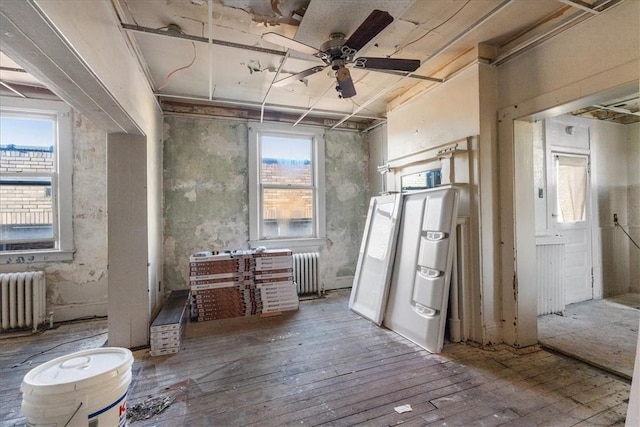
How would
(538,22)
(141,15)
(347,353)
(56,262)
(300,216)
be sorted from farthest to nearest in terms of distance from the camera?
(300,216) → (56,262) → (347,353) → (538,22) → (141,15)

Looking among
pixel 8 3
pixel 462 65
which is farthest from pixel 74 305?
pixel 462 65

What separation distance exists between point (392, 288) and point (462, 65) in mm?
2546

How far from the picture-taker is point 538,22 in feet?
8.09

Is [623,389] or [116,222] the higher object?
[116,222]

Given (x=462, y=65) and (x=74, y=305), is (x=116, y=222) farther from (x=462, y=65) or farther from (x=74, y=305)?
(x=462, y=65)

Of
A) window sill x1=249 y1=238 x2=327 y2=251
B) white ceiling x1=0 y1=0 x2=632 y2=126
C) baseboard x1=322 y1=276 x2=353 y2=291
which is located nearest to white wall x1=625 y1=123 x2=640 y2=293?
white ceiling x1=0 y1=0 x2=632 y2=126

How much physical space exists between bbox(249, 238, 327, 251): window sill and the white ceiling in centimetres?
217

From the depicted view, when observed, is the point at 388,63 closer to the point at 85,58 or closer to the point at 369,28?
the point at 369,28

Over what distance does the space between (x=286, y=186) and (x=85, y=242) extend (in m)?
2.83

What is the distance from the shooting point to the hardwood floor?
1.89 m

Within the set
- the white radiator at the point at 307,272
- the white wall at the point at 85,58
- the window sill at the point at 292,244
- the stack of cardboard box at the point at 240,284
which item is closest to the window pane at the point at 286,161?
the window sill at the point at 292,244

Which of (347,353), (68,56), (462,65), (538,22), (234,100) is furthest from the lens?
(234,100)

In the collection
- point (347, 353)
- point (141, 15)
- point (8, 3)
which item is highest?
point (141, 15)

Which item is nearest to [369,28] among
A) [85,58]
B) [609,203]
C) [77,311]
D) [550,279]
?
[85,58]
